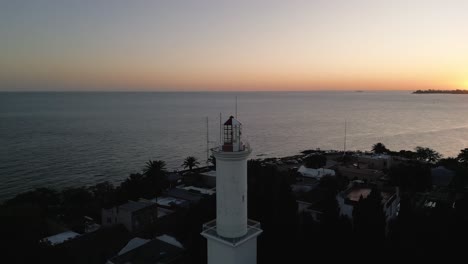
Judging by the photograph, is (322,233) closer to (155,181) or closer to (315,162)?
(155,181)

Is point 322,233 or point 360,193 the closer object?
point 322,233

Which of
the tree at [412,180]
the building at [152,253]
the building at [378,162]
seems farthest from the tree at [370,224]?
the building at [378,162]

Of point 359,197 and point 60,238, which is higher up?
point 359,197

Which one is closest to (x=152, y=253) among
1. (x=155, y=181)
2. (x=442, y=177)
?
(x=155, y=181)

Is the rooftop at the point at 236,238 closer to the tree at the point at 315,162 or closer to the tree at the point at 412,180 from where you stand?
the tree at the point at 412,180

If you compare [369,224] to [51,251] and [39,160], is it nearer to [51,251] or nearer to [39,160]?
[51,251]

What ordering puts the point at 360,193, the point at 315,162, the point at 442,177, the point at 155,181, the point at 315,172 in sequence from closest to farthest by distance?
1. the point at 360,193
2. the point at 155,181
3. the point at 442,177
4. the point at 315,172
5. the point at 315,162

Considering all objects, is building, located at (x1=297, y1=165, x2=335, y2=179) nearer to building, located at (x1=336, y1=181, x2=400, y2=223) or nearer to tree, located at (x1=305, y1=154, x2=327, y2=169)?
tree, located at (x1=305, y1=154, x2=327, y2=169)
